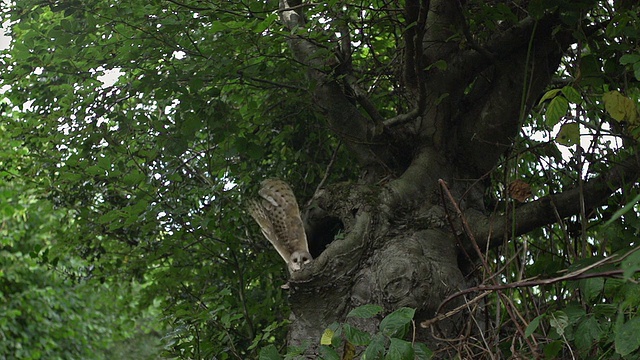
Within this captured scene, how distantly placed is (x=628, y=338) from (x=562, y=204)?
3.98 feet

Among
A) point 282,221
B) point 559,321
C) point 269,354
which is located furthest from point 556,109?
point 282,221

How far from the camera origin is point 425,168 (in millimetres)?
3361

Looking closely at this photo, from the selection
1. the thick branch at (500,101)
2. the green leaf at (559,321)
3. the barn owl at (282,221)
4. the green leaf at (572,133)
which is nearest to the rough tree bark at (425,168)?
the thick branch at (500,101)

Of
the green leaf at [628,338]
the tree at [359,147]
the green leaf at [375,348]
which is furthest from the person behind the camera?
the tree at [359,147]

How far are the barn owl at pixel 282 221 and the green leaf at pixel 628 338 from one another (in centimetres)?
149

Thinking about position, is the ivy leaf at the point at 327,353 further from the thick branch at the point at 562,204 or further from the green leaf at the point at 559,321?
the thick branch at the point at 562,204

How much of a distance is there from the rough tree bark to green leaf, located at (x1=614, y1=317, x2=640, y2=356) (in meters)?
0.92

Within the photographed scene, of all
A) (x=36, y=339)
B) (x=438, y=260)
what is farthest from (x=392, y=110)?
(x=36, y=339)

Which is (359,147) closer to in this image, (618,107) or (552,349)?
(618,107)

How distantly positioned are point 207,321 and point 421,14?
1933 millimetres

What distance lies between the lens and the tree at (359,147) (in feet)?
9.02

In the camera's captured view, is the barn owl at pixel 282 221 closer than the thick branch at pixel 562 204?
No

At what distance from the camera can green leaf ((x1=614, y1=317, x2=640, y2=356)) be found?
184cm

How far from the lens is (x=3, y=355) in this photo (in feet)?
25.8
